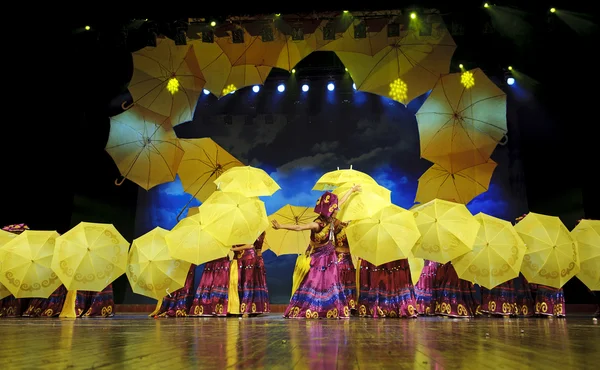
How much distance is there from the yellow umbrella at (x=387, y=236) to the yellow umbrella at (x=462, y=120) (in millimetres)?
3300

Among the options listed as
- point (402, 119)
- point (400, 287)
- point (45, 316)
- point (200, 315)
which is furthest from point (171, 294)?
point (402, 119)

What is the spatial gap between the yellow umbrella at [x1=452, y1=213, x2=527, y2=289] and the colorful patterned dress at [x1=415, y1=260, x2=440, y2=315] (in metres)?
1.32

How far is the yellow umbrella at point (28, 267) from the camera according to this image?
285 inches

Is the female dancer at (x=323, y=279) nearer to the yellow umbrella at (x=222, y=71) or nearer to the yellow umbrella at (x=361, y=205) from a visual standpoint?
the yellow umbrella at (x=361, y=205)

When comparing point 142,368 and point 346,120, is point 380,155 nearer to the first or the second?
point 346,120

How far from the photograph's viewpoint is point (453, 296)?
7.31 meters

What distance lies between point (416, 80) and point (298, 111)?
276 cm

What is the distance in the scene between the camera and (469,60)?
32.4 feet

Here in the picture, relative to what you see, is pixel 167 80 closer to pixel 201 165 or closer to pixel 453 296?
pixel 201 165

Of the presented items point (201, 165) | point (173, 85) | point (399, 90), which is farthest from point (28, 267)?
point (399, 90)

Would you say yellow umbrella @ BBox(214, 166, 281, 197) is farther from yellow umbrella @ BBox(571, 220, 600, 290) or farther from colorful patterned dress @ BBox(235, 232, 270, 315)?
yellow umbrella @ BBox(571, 220, 600, 290)

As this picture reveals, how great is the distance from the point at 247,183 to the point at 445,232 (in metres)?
2.60

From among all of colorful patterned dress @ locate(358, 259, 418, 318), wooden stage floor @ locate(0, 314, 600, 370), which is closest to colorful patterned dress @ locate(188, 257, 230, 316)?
colorful patterned dress @ locate(358, 259, 418, 318)

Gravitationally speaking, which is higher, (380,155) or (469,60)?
(469,60)
